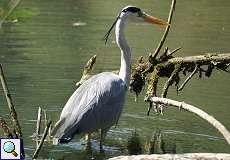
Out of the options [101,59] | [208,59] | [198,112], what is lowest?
[101,59]

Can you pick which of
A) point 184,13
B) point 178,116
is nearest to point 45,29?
point 184,13

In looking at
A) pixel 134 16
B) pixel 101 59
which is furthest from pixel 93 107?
pixel 101 59

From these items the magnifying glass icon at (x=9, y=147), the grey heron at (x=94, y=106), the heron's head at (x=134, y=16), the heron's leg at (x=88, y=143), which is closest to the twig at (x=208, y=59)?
the heron's head at (x=134, y=16)

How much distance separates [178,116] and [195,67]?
51.3 inches

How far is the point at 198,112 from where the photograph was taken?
194 inches

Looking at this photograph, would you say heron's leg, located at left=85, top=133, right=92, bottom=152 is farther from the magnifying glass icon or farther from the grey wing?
the magnifying glass icon

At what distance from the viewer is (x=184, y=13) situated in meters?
17.5

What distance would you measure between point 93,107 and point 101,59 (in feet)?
16.2

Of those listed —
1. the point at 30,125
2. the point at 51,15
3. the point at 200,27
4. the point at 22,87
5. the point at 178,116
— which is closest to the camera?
the point at 30,125

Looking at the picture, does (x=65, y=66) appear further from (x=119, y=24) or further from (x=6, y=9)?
(x=6, y=9)

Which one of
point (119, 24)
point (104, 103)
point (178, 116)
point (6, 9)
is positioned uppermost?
point (6, 9)

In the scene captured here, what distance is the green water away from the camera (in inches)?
267

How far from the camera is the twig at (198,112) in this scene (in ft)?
14.9

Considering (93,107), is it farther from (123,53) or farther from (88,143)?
(123,53)
